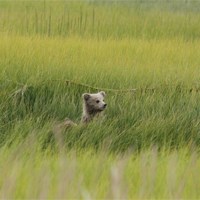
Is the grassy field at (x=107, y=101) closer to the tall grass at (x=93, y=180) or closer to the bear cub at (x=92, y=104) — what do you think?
the tall grass at (x=93, y=180)

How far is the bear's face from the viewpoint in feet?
22.8

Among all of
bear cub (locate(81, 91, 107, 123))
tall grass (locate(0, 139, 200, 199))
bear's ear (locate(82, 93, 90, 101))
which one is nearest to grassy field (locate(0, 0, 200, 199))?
tall grass (locate(0, 139, 200, 199))

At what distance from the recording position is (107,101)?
7.42m

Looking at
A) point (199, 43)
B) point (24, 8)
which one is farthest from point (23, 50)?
point (24, 8)

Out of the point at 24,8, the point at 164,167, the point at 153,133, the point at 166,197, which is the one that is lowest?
the point at 24,8

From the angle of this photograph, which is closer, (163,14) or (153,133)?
(153,133)

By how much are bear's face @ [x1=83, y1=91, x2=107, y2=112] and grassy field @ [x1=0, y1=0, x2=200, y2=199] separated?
16cm

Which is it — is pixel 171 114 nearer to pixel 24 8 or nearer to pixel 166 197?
pixel 166 197

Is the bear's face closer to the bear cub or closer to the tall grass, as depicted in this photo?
the bear cub

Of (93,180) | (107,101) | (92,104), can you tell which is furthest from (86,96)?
(93,180)

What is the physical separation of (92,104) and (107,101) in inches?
16.1

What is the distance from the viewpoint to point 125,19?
12.4m

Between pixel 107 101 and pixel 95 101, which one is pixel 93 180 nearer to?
pixel 95 101

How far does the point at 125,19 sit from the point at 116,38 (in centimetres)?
125
